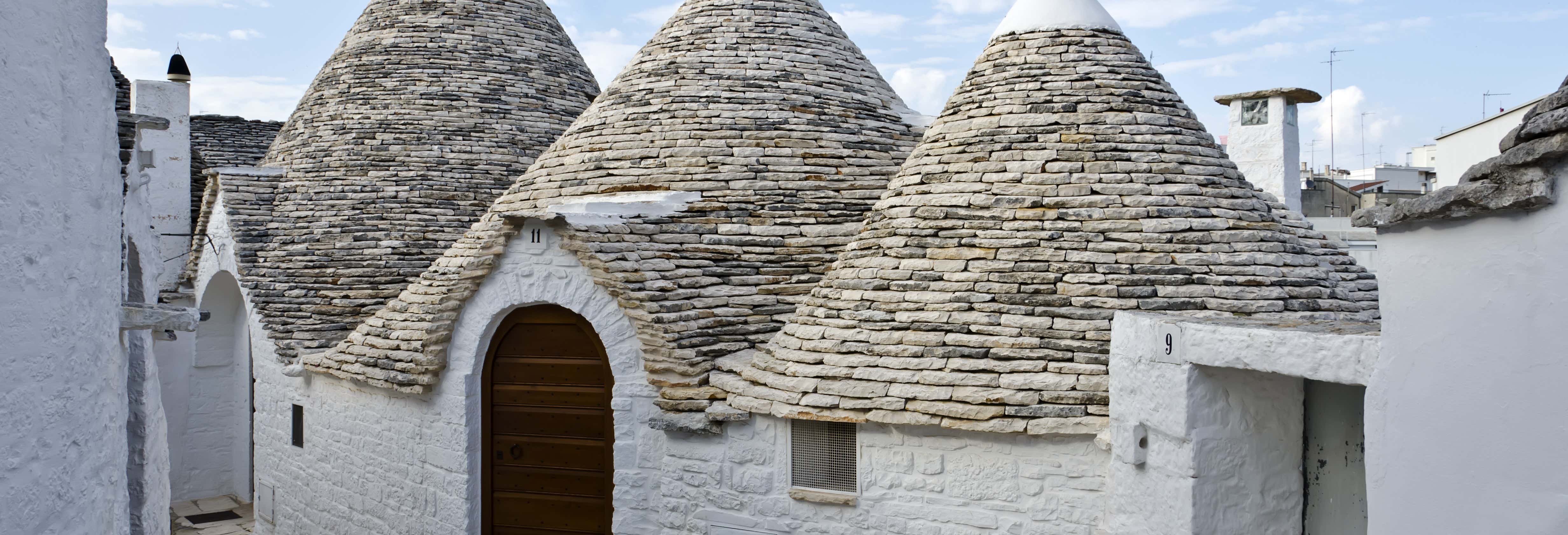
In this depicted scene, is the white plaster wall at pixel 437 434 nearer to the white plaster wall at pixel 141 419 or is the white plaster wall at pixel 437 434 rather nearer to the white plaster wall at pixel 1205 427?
the white plaster wall at pixel 141 419

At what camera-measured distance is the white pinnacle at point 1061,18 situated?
837cm

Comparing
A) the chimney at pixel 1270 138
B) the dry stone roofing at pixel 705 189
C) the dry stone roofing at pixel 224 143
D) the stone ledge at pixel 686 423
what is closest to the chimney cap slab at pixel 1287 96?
the chimney at pixel 1270 138

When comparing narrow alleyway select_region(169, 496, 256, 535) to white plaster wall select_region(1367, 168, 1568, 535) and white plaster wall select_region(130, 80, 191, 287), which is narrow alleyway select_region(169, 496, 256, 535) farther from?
white plaster wall select_region(1367, 168, 1568, 535)

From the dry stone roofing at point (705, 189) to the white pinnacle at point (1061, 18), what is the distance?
6.73ft

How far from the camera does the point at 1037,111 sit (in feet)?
25.7

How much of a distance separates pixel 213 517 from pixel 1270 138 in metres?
12.9

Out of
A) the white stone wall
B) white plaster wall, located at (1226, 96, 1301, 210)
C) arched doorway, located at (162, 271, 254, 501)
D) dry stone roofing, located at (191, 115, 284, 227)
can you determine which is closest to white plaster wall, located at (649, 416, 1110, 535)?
the white stone wall

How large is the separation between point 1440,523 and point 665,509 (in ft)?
16.7

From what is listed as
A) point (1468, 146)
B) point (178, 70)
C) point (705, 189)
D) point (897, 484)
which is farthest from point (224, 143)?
point (1468, 146)

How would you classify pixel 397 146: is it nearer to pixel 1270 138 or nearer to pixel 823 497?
pixel 823 497

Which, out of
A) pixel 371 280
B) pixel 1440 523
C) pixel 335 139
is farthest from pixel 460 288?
pixel 1440 523

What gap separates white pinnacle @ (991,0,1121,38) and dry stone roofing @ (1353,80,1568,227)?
4.85m

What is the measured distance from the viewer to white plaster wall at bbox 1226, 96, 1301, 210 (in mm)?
12586

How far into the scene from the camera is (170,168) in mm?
14438
